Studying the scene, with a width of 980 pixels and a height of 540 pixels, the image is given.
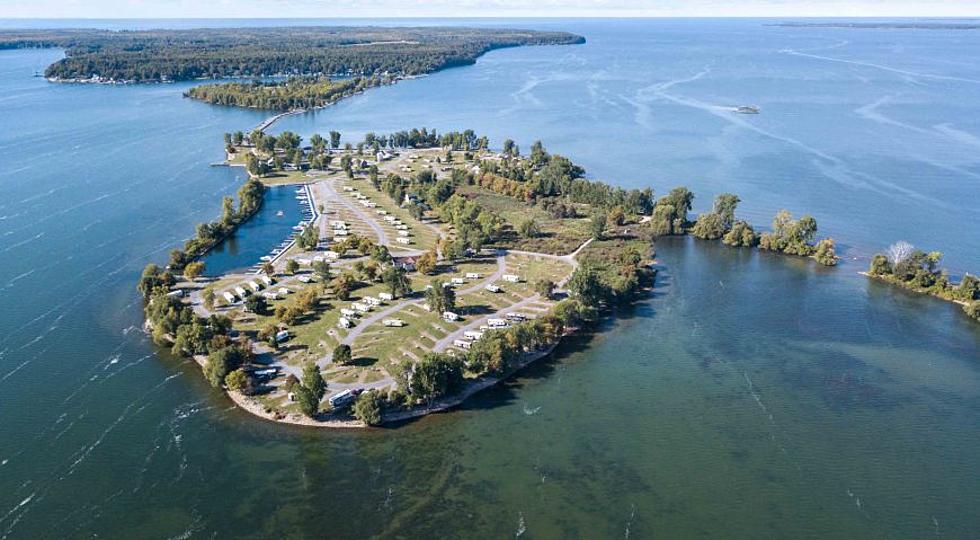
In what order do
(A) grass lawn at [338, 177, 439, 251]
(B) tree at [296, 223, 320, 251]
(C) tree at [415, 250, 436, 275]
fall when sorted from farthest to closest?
(A) grass lawn at [338, 177, 439, 251] → (B) tree at [296, 223, 320, 251] → (C) tree at [415, 250, 436, 275]

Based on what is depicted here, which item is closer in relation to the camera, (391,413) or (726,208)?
(391,413)

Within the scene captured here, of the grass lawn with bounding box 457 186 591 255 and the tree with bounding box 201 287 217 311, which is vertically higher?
the grass lawn with bounding box 457 186 591 255

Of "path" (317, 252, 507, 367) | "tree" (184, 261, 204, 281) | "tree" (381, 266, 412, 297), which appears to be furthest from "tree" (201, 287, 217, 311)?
"tree" (381, 266, 412, 297)

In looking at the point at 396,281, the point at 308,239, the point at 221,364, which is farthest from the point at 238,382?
the point at 308,239

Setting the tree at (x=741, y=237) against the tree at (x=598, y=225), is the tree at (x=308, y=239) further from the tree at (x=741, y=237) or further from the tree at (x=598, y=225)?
the tree at (x=741, y=237)

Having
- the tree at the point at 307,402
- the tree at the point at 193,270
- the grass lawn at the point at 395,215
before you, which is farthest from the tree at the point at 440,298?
the tree at the point at 193,270

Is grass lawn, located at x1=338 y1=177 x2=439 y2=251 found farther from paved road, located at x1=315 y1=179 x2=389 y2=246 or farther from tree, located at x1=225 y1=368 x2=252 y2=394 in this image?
tree, located at x1=225 y1=368 x2=252 y2=394

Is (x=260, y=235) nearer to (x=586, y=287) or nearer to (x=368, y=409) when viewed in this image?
(x=586, y=287)
